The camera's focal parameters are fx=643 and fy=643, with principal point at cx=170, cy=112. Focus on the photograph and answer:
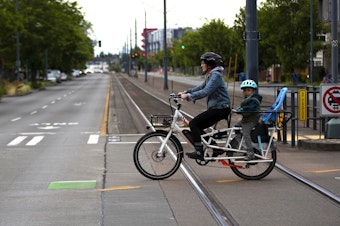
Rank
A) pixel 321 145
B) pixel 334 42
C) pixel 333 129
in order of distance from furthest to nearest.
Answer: pixel 334 42, pixel 333 129, pixel 321 145

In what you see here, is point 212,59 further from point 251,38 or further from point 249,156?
point 251,38

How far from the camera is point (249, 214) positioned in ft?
23.3

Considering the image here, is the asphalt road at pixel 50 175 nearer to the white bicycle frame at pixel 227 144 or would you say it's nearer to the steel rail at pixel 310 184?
the white bicycle frame at pixel 227 144

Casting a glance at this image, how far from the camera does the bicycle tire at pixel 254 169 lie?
9500mm

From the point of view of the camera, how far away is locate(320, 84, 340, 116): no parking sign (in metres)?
13.1

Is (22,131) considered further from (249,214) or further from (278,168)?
(249,214)

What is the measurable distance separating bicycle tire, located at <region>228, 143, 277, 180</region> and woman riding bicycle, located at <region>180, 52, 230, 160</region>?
1.29 ft

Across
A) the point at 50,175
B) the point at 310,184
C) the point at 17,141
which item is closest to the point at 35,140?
the point at 17,141

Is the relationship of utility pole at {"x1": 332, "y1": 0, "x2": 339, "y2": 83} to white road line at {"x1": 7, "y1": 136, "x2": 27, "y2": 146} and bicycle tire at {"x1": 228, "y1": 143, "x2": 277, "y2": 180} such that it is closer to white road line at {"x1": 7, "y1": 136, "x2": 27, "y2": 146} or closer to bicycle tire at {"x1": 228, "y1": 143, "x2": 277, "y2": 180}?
bicycle tire at {"x1": 228, "y1": 143, "x2": 277, "y2": 180}

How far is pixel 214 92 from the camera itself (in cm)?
955

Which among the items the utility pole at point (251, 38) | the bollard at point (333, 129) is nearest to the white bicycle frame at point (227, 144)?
the bollard at point (333, 129)

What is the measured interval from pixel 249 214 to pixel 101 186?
273 centimetres

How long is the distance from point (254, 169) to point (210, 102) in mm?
1189

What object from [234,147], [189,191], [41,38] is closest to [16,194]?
[189,191]
